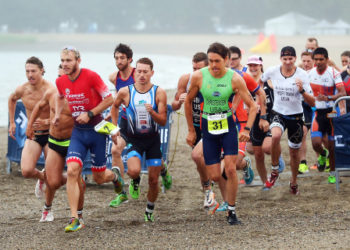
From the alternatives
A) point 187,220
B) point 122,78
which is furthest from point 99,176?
point 122,78

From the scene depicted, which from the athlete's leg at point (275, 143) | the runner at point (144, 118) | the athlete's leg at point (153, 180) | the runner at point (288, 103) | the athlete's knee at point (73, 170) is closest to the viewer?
the athlete's knee at point (73, 170)

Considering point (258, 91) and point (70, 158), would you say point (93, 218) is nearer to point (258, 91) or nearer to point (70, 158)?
point (70, 158)

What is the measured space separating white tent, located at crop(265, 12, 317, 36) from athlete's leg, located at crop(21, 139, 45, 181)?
114m

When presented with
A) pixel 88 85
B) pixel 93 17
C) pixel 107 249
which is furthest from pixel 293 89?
pixel 93 17

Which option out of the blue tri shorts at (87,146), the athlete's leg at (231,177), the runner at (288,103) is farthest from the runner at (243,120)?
the blue tri shorts at (87,146)

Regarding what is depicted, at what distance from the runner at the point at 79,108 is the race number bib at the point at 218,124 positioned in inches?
51.4

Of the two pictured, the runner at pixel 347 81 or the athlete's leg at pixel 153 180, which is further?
the runner at pixel 347 81

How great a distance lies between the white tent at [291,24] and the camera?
121 metres

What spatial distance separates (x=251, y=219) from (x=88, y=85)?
8.89 feet

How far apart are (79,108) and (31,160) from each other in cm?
157

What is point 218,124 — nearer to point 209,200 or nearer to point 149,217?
point 209,200

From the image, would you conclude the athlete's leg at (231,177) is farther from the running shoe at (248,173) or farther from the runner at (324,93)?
the runner at (324,93)

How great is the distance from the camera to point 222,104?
7.97 m

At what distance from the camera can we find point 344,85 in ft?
36.9
